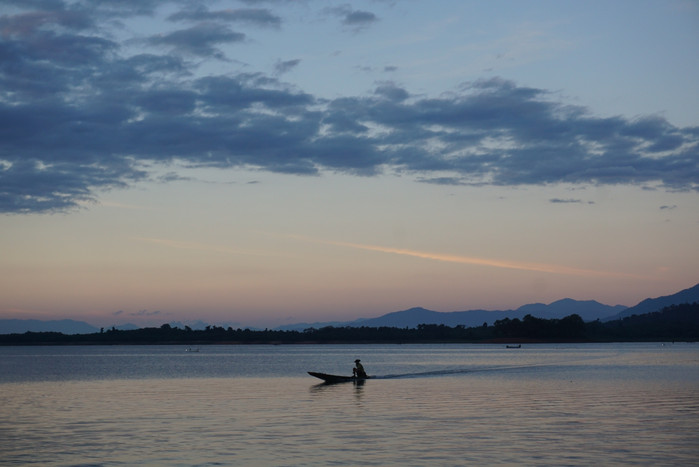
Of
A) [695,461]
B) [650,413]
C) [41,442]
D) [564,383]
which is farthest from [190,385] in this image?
[695,461]

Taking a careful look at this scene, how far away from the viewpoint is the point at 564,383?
2635 inches

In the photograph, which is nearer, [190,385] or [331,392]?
[331,392]

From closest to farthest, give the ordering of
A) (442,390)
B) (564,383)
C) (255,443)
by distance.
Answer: (255,443) < (442,390) < (564,383)

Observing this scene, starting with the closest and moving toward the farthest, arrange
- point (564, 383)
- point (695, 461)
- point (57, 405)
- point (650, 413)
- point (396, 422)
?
point (695, 461)
point (396, 422)
point (650, 413)
point (57, 405)
point (564, 383)

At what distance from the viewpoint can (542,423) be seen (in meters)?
37.3

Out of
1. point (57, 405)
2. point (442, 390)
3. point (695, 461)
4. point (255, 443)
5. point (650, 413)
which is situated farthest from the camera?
point (442, 390)

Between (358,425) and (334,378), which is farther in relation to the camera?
(334,378)

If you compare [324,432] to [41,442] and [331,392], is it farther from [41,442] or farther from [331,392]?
[331,392]

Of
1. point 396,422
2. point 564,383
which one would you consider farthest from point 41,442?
point 564,383

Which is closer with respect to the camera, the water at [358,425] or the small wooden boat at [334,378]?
the water at [358,425]

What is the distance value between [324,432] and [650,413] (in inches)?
700

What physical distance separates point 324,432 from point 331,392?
25623 millimetres

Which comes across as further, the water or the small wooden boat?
the small wooden boat

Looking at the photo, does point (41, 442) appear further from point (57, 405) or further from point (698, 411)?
point (698, 411)
